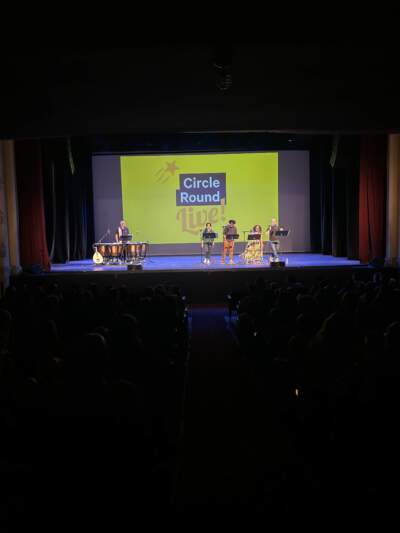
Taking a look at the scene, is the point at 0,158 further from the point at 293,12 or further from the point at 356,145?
the point at 356,145

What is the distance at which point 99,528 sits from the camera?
214 cm

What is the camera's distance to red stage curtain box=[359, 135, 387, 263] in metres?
12.3

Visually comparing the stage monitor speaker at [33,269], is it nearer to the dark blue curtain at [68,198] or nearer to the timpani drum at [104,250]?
the timpani drum at [104,250]

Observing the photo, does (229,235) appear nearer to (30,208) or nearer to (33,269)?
(33,269)

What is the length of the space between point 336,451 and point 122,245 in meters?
10.7

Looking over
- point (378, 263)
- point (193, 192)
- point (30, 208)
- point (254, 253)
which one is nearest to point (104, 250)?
point (30, 208)

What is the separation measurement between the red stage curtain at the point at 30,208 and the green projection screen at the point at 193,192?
13.1 feet

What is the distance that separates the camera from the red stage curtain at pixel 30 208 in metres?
11.9

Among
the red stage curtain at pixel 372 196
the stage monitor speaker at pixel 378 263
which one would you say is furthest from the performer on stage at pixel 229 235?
the stage monitor speaker at pixel 378 263

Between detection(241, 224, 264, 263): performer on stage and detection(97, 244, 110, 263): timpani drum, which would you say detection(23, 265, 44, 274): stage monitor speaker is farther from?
detection(241, 224, 264, 263): performer on stage

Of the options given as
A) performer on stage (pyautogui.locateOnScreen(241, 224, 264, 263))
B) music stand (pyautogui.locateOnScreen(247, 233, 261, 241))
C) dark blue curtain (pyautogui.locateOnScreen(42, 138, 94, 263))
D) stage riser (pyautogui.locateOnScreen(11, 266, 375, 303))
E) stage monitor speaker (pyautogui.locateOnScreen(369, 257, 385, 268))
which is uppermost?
dark blue curtain (pyautogui.locateOnScreen(42, 138, 94, 263))

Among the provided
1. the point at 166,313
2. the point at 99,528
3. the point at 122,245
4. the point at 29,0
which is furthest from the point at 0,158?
the point at 99,528

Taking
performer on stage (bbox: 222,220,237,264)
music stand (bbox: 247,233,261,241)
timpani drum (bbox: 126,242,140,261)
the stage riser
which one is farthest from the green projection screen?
the stage riser

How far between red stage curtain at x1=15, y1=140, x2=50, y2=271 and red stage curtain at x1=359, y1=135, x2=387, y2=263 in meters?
8.19
